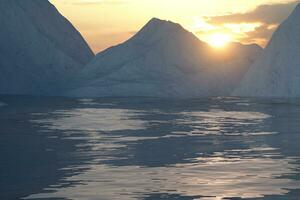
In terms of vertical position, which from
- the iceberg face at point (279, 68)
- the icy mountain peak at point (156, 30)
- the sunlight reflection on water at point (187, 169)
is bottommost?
the sunlight reflection on water at point (187, 169)

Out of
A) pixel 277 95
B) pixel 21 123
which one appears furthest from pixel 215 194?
pixel 277 95

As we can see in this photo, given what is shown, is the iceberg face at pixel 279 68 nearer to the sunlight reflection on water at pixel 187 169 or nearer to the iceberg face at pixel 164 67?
the iceberg face at pixel 164 67

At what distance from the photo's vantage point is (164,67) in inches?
5285

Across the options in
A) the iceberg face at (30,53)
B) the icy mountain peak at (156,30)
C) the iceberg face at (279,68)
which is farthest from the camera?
the iceberg face at (30,53)

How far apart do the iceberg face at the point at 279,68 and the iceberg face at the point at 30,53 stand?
1985 inches

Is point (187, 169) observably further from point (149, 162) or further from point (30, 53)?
point (30, 53)

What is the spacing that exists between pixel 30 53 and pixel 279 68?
69872 mm

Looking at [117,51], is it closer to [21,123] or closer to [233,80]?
[233,80]

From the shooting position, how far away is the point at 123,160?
26.7 metres

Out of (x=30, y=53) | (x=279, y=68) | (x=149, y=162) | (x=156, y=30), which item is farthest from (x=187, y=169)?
(x=30, y=53)

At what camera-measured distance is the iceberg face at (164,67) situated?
127812 mm

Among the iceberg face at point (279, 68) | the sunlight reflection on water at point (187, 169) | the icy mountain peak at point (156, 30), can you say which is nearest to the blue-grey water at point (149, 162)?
the sunlight reflection on water at point (187, 169)

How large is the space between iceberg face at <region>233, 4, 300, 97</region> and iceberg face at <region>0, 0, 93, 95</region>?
165ft

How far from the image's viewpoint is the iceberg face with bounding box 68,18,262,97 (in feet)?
419
